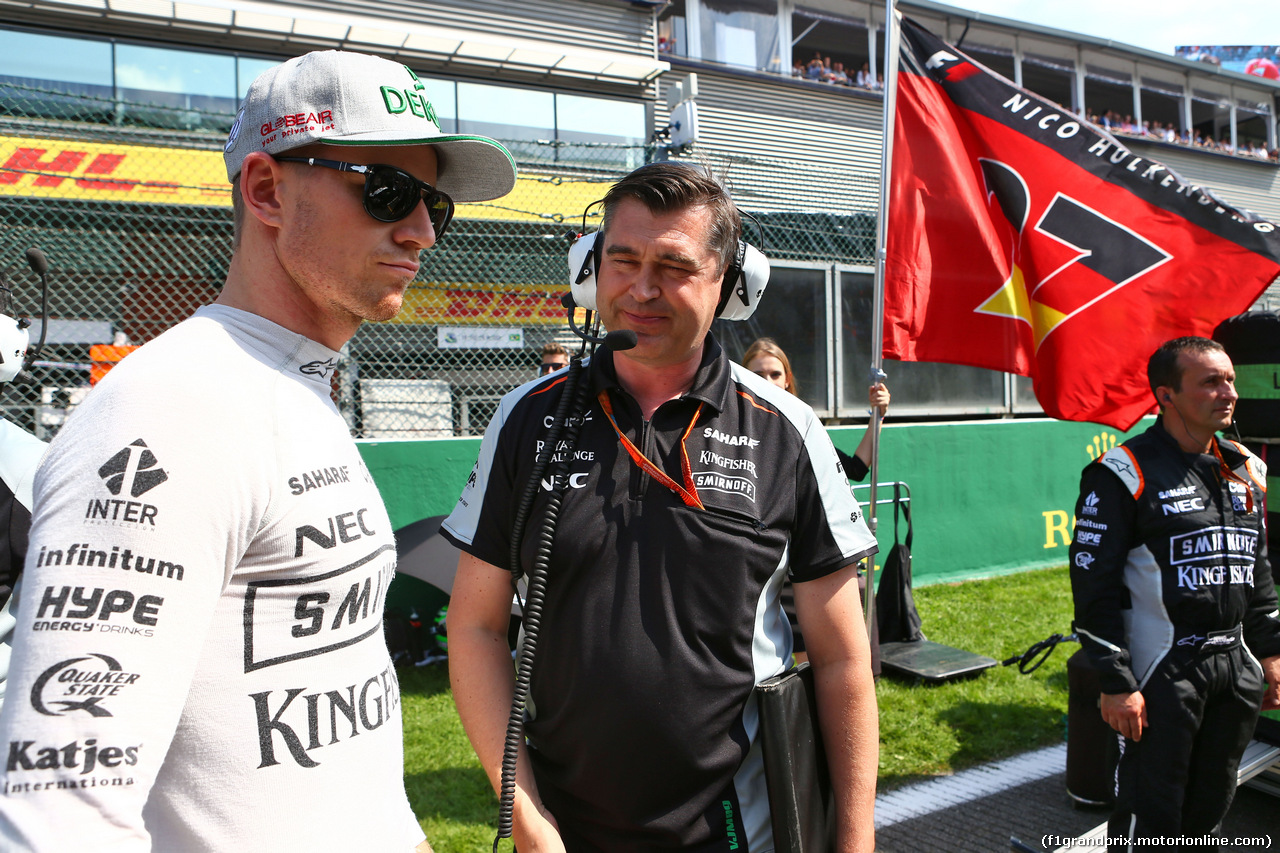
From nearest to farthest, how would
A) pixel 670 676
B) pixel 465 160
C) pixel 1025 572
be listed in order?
pixel 465 160, pixel 670 676, pixel 1025 572

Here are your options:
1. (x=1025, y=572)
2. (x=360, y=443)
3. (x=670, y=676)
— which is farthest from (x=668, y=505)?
(x=1025, y=572)

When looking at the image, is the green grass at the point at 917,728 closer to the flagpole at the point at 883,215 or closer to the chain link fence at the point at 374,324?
the flagpole at the point at 883,215

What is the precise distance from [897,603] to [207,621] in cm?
628

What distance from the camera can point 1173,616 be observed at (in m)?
3.35

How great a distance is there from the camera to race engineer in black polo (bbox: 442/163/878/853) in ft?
5.65

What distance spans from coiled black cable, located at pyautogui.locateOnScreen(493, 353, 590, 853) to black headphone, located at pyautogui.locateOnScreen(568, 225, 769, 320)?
39 centimetres

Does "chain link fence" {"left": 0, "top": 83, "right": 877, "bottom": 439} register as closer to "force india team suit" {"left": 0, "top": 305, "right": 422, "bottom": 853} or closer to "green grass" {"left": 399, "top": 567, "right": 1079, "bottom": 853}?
"green grass" {"left": 399, "top": 567, "right": 1079, "bottom": 853}

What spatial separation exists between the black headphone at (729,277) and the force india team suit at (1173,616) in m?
2.15

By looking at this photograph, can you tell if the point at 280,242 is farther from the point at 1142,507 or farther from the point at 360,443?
the point at 360,443

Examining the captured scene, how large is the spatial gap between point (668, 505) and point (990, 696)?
470 centimetres

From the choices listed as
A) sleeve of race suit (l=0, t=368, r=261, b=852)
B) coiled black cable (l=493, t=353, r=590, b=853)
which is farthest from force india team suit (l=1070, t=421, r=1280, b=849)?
sleeve of race suit (l=0, t=368, r=261, b=852)

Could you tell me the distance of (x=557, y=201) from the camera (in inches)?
479

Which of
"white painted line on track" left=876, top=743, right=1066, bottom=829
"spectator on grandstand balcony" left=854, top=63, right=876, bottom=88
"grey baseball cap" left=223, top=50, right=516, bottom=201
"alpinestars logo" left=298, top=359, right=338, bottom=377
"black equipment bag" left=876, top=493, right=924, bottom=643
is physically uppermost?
"spectator on grandstand balcony" left=854, top=63, right=876, bottom=88

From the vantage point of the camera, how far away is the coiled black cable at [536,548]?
5.35ft
